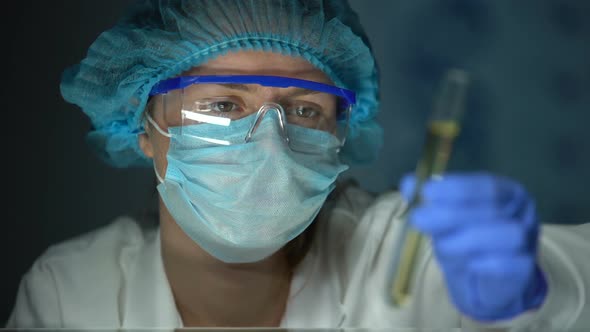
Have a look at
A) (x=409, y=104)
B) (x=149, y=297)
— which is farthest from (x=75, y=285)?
(x=409, y=104)

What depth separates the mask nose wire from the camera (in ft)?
5.18

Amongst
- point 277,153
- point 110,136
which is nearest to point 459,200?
point 277,153

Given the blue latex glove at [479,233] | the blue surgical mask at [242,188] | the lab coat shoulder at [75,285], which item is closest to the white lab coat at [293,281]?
the lab coat shoulder at [75,285]

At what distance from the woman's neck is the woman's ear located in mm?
169

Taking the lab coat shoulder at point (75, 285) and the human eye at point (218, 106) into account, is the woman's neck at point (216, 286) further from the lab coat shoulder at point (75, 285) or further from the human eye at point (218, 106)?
the human eye at point (218, 106)

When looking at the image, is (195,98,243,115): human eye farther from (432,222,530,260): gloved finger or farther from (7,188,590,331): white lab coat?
(432,222,530,260): gloved finger

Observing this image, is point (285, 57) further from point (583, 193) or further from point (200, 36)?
point (583, 193)

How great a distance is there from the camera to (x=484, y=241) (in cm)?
100

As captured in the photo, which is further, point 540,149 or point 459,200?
point 540,149

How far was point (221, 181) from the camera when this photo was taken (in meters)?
1.55

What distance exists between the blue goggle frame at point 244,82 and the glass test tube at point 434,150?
604 mm

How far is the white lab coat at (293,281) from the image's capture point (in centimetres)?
167

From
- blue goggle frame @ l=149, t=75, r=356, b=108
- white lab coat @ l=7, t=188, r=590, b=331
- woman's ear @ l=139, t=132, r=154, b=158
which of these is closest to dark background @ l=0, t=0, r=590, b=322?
white lab coat @ l=7, t=188, r=590, b=331

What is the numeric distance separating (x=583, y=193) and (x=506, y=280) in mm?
1549
